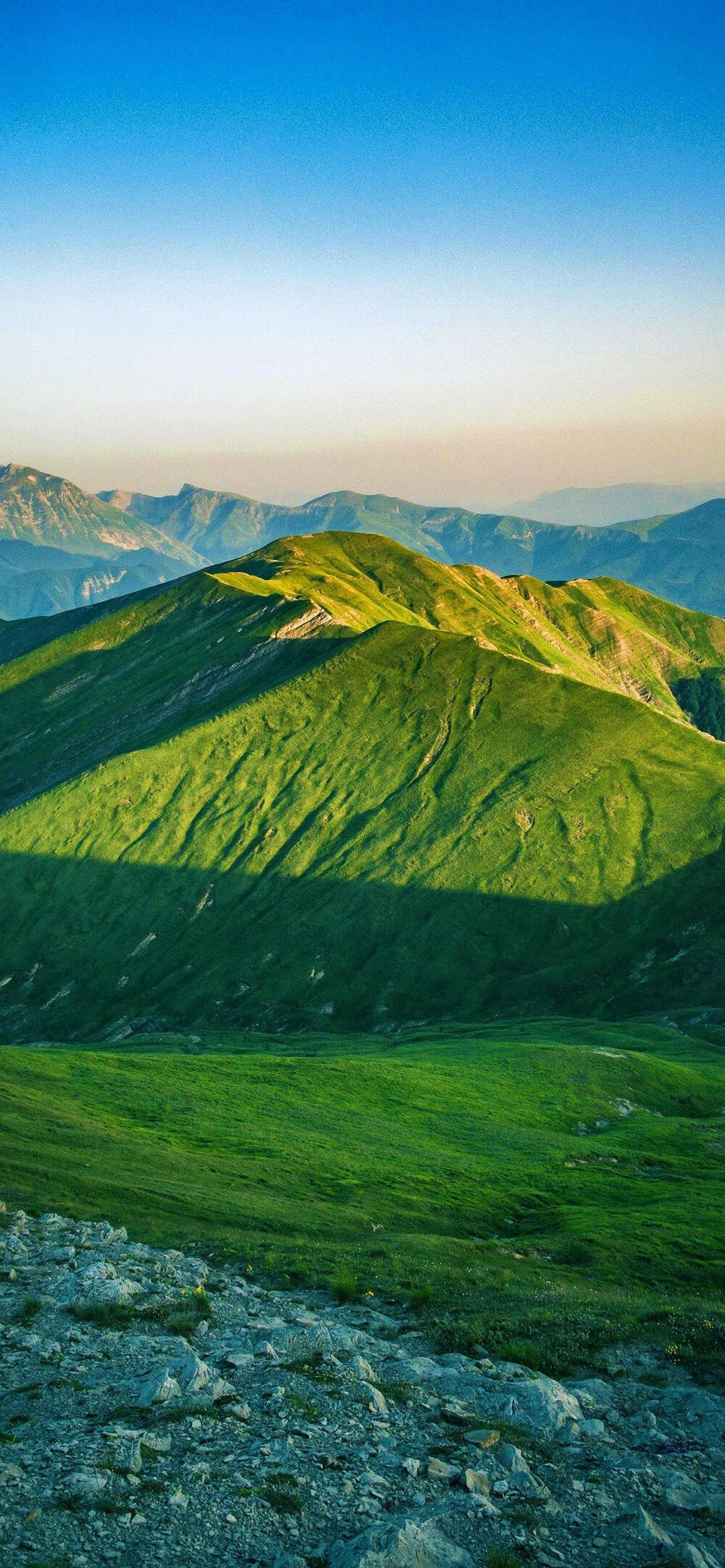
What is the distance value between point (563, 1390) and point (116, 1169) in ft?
103

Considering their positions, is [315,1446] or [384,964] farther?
[384,964]

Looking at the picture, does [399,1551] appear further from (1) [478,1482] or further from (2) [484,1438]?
(2) [484,1438]

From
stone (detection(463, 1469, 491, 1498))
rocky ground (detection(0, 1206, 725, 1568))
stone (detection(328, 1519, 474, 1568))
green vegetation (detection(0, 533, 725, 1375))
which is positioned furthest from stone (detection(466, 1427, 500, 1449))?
green vegetation (detection(0, 533, 725, 1375))

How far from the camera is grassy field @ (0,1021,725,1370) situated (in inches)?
1410

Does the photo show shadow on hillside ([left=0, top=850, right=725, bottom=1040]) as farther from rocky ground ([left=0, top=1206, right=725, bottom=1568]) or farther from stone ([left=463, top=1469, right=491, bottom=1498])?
stone ([left=463, top=1469, right=491, bottom=1498])

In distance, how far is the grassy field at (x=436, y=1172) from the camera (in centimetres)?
3581

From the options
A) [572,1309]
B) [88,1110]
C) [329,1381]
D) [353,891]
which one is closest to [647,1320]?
[572,1309]

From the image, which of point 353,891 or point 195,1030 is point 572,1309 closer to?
point 195,1030

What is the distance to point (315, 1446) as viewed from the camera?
22.3 meters

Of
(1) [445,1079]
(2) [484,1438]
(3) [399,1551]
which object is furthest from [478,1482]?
(1) [445,1079]

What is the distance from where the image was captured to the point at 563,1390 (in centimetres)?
2573

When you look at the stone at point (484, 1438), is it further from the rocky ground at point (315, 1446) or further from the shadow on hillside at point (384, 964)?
the shadow on hillside at point (384, 964)

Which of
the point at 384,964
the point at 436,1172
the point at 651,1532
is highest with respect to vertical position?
the point at 651,1532

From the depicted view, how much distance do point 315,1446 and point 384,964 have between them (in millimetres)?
156287
